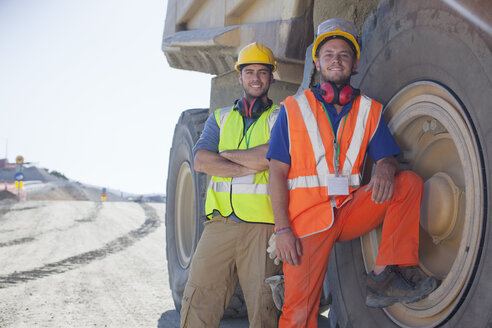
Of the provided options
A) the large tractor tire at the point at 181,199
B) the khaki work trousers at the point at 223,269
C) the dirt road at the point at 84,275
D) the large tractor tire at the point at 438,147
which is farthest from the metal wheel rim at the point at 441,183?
the large tractor tire at the point at 181,199

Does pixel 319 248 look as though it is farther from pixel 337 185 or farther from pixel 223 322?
pixel 223 322

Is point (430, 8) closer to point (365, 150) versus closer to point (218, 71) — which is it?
point (365, 150)

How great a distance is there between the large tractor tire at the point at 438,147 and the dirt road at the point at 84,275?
2.00 metres

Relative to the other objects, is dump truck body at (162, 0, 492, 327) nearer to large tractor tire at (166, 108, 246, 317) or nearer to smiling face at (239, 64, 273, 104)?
smiling face at (239, 64, 273, 104)

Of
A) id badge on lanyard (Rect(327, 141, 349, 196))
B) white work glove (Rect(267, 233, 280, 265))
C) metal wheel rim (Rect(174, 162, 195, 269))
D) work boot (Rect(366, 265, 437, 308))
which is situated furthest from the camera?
metal wheel rim (Rect(174, 162, 195, 269))

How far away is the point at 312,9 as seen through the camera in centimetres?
317

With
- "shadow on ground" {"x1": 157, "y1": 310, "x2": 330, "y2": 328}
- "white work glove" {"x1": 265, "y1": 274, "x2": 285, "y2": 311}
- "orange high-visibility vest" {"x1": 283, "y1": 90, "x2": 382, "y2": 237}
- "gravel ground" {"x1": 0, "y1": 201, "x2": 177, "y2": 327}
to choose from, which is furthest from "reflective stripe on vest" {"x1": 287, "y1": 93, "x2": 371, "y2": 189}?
"gravel ground" {"x1": 0, "y1": 201, "x2": 177, "y2": 327}

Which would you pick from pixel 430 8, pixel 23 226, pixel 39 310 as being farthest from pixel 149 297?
pixel 23 226

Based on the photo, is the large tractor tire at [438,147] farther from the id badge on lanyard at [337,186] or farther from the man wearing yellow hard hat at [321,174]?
the id badge on lanyard at [337,186]

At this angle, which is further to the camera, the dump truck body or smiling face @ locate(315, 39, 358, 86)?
smiling face @ locate(315, 39, 358, 86)

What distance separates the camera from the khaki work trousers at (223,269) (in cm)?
274

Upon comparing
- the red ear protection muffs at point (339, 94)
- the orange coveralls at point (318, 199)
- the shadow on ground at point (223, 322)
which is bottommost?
the shadow on ground at point (223, 322)

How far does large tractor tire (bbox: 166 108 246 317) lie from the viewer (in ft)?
15.8

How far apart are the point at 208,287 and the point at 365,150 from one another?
121 centimetres
